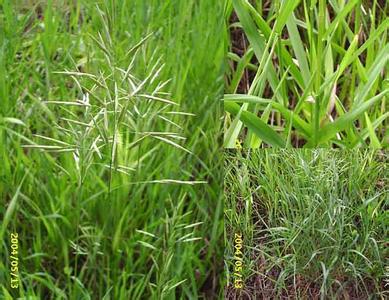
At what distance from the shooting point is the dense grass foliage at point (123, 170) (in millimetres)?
972

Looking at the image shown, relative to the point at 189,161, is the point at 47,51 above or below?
above

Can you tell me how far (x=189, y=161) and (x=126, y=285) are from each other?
0.62 ft

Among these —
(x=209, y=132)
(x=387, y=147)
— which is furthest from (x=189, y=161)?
(x=387, y=147)

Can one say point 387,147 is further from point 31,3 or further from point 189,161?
point 31,3

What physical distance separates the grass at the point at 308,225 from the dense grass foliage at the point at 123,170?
1.7 inches

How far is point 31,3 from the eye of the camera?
106 cm

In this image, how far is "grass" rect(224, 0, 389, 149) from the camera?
0.90 meters

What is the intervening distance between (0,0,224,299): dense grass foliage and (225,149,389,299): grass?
0.04 meters
